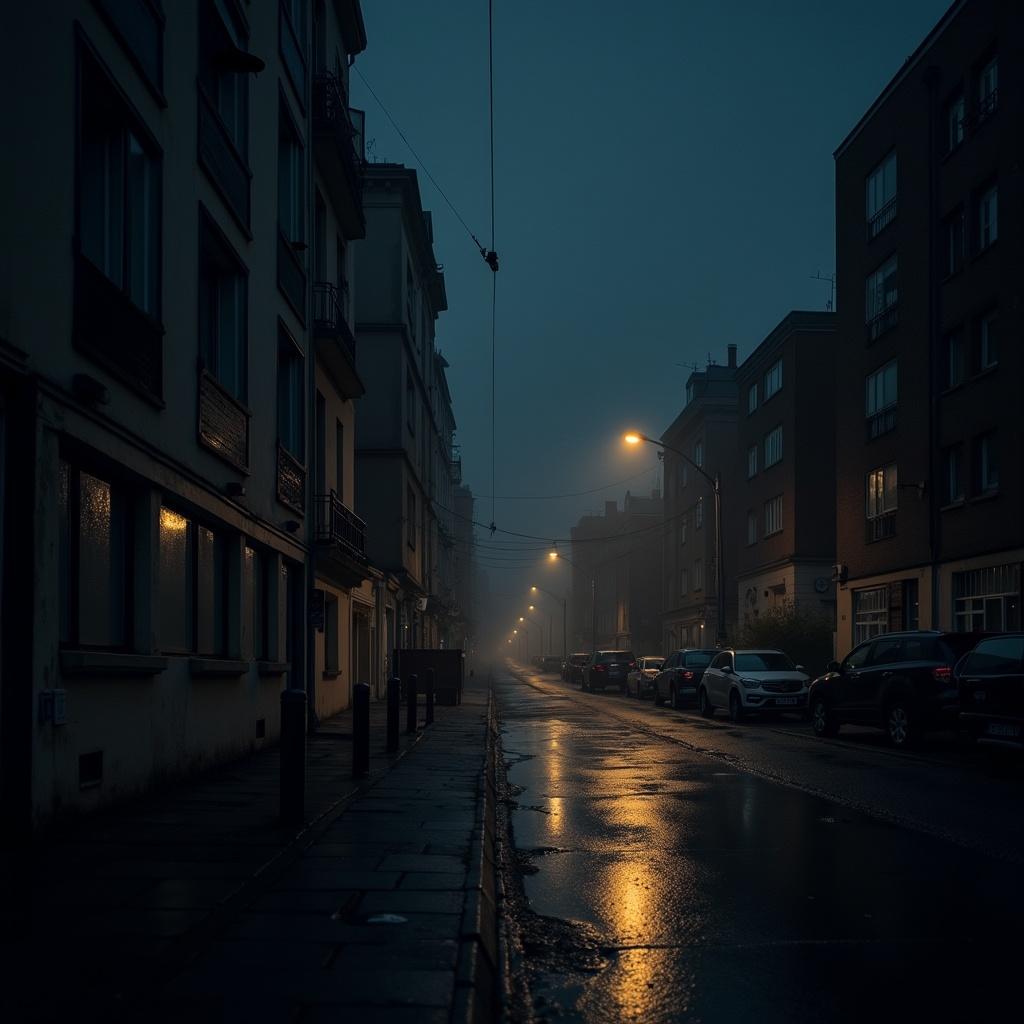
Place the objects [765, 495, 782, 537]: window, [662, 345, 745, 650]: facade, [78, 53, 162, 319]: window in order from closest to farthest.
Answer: [78, 53, 162, 319]: window, [765, 495, 782, 537]: window, [662, 345, 745, 650]: facade

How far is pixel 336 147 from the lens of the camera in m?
20.3

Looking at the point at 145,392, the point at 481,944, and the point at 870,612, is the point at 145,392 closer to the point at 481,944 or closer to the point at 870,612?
the point at 481,944

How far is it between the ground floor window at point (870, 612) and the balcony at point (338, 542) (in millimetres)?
13829

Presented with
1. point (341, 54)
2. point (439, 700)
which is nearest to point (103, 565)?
point (341, 54)

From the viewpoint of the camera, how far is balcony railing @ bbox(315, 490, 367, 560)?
2027 centimetres

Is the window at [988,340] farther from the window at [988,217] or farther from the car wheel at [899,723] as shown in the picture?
the car wheel at [899,723]

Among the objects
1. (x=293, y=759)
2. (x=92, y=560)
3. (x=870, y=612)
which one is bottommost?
(x=293, y=759)

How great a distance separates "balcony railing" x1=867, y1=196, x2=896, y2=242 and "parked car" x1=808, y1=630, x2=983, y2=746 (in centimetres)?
1520

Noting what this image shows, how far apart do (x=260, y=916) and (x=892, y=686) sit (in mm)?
13959

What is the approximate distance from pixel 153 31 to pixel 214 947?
889 cm

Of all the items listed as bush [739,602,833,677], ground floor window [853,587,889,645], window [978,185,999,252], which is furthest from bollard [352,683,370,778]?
bush [739,602,833,677]

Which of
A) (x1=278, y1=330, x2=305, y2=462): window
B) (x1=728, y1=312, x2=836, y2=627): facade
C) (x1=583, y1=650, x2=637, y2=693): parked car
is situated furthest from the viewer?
(x1=583, y1=650, x2=637, y2=693): parked car

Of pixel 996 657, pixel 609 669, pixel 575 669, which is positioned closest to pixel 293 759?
pixel 996 657

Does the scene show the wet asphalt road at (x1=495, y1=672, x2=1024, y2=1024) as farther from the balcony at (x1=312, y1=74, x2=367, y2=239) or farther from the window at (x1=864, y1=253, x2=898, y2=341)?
the window at (x1=864, y1=253, x2=898, y2=341)
